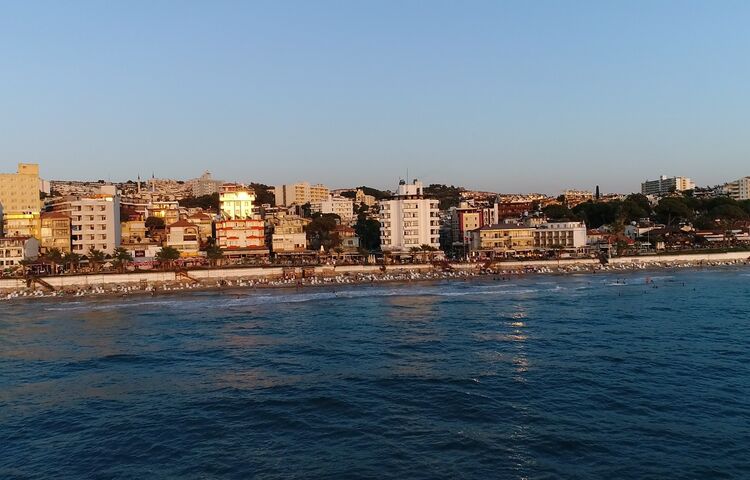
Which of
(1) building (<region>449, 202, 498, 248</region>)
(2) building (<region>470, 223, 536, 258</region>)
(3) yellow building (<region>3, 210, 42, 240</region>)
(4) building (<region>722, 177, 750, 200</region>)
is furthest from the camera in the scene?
(4) building (<region>722, 177, 750, 200</region>)

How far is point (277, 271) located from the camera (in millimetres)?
60438

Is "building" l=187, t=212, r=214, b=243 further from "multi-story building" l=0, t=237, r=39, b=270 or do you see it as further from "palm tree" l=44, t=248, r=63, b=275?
"multi-story building" l=0, t=237, r=39, b=270

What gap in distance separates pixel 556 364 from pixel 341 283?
117 feet

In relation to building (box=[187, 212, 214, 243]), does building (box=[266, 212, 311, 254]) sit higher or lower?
lower

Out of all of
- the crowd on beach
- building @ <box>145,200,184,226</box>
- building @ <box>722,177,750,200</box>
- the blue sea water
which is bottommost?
the blue sea water

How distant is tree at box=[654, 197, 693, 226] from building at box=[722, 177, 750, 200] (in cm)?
3876

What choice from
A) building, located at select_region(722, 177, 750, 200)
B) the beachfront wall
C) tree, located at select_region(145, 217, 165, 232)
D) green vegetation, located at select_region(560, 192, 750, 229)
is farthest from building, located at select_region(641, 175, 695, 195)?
tree, located at select_region(145, 217, 165, 232)

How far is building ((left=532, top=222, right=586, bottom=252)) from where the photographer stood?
74.1 meters

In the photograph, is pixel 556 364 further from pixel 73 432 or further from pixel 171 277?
pixel 171 277

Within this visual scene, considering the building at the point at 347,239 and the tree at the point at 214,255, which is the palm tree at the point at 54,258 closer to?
the tree at the point at 214,255

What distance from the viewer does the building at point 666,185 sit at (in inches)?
6575

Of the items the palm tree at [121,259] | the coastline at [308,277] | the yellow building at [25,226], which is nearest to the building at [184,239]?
the palm tree at [121,259]

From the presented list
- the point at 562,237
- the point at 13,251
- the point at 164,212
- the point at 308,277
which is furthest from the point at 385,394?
the point at 164,212

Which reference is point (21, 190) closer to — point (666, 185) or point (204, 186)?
point (204, 186)
